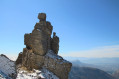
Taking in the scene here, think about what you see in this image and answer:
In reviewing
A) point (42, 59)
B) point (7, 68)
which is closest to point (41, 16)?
point (42, 59)

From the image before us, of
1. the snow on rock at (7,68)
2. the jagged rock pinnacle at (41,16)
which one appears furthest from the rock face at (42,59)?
the jagged rock pinnacle at (41,16)

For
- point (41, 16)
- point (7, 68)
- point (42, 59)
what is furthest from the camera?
point (41, 16)

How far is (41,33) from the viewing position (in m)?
29.4

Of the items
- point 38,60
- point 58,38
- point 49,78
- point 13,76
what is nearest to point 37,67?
point 38,60

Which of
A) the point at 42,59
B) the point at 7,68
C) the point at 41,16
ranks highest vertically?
the point at 41,16

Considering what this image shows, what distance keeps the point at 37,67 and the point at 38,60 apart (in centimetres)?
212

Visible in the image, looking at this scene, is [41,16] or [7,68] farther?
[41,16]

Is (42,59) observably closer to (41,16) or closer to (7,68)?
(7,68)

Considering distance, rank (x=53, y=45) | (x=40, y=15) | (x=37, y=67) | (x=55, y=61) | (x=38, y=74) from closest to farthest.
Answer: (x=38, y=74), (x=37, y=67), (x=55, y=61), (x=40, y=15), (x=53, y=45)

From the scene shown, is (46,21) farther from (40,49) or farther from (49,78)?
(49,78)

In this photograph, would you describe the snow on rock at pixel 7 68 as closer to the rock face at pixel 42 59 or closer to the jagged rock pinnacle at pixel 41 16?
Answer: the rock face at pixel 42 59

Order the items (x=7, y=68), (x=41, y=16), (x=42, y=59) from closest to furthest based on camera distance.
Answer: (x=42, y=59) < (x=7, y=68) < (x=41, y=16)

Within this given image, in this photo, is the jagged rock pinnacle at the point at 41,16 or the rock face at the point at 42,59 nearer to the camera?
the rock face at the point at 42,59

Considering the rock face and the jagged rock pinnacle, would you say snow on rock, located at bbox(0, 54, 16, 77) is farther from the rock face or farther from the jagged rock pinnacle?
the jagged rock pinnacle
